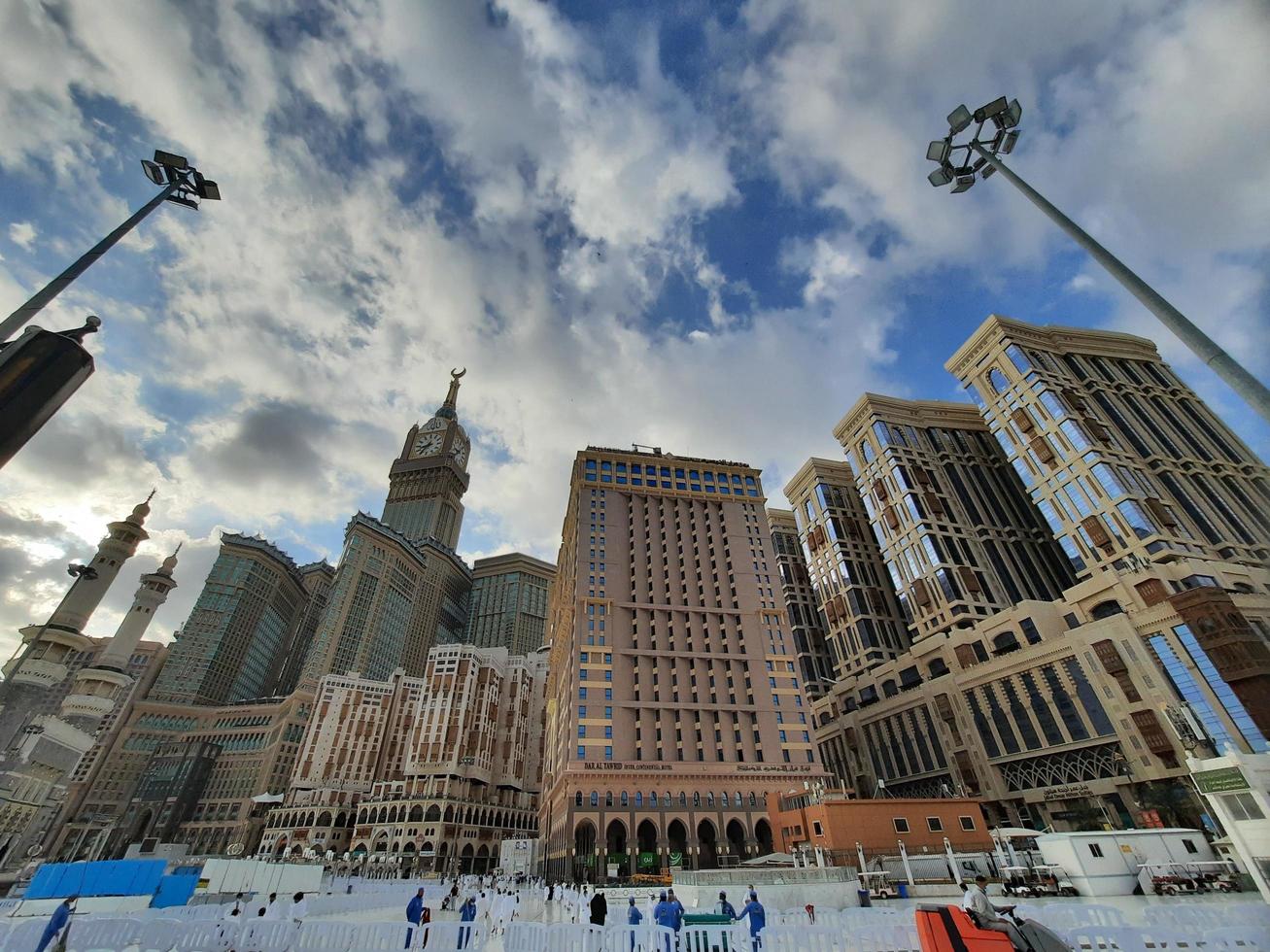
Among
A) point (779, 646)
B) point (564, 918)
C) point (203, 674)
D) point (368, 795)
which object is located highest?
point (203, 674)

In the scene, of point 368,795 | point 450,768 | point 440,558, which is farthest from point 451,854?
point 440,558

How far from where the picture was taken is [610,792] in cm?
6538

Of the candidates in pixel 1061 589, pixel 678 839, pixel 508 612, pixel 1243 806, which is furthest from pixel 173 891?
pixel 508 612

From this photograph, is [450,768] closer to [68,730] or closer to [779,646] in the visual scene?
[68,730]

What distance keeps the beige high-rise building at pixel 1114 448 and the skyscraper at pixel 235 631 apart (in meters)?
177

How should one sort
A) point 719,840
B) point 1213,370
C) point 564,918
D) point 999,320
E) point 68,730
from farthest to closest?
point 999,320 < point 68,730 < point 719,840 < point 564,918 < point 1213,370

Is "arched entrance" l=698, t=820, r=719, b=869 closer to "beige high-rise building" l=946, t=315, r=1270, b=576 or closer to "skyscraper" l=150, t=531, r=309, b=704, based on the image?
"beige high-rise building" l=946, t=315, r=1270, b=576

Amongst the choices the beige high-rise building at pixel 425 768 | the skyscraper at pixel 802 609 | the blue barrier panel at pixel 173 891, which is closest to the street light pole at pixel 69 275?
the blue barrier panel at pixel 173 891

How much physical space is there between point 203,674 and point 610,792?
127020 millimetres

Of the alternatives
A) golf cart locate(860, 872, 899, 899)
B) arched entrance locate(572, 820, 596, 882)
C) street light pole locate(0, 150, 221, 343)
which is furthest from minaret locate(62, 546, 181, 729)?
golf cart locate(860, 872, 899, 899)

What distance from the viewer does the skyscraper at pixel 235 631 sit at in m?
138

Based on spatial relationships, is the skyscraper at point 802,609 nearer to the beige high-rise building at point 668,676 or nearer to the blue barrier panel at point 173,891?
the beige high-rise building at point 668,676

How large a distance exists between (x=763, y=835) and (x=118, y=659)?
96508 millimetres

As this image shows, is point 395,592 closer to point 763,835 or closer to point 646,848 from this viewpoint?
point 646,848
